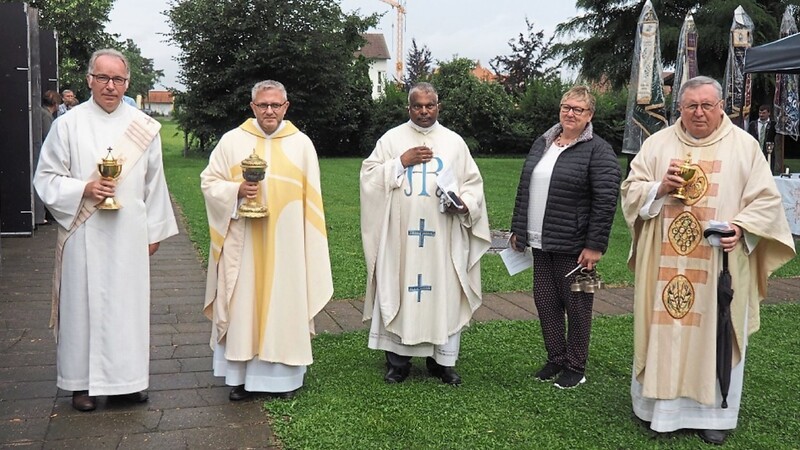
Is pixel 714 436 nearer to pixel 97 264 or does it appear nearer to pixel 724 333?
pixel 724 333

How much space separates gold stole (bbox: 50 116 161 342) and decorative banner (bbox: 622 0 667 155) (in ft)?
30.4

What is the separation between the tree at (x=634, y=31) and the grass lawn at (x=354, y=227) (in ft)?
13.5

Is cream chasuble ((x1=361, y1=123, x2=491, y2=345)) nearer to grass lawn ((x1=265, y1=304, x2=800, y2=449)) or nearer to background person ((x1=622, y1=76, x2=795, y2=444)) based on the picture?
grass lawn ((x1=265, y1=304, x2=800, y2=449))

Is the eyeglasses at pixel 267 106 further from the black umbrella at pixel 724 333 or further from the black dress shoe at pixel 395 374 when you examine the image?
the black umbrella at pixel 724 333

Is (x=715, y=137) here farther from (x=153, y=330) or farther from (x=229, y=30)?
(x=229, y=30)

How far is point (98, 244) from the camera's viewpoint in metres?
4.59

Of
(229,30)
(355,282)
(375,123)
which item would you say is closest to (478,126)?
(375,123)

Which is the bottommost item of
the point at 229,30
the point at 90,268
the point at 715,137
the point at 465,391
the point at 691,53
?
the point at 465,391

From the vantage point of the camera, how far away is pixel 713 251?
4.25 metres

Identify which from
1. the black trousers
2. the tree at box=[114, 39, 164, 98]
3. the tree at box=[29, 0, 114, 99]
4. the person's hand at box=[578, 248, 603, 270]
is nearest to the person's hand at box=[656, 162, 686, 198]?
the person's hand at box=[578, 248, 603, 270]

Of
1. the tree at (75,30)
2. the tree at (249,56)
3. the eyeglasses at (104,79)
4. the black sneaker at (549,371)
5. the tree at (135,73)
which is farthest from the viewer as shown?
the tree at (135,73)

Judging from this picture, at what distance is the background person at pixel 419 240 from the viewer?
16.9 feet

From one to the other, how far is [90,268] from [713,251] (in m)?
3.54

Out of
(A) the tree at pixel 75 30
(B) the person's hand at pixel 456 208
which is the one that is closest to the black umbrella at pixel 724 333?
(B) the person's hand at pixel 456 208
